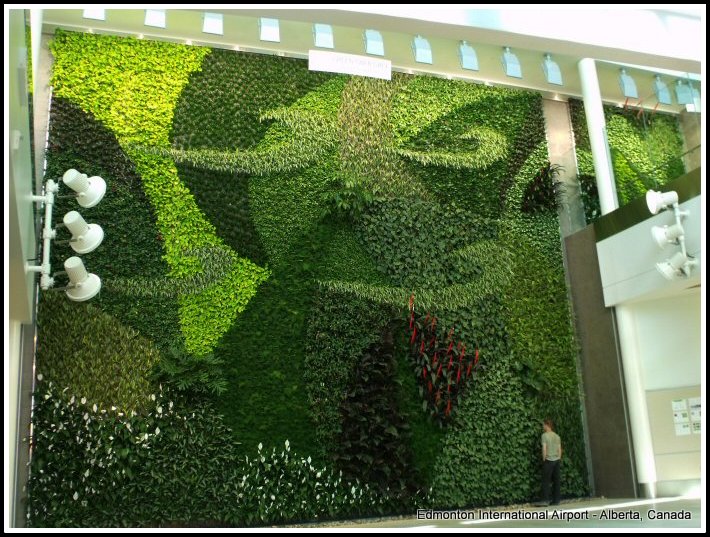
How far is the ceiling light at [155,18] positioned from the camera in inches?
349

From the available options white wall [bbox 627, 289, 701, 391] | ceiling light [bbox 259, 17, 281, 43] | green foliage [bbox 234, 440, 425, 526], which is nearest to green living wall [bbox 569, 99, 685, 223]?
white wall [bbox 627, 289, 701, 391]

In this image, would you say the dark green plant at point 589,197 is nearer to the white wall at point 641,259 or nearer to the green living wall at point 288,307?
the green living wall at point 288,307

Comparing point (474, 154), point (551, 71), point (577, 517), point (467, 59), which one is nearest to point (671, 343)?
point (577, 517)

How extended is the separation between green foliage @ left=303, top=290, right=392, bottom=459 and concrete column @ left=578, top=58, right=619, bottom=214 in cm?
383

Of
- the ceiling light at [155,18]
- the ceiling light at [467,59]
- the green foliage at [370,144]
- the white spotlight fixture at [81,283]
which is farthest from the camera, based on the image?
the green foliage at [370,144]

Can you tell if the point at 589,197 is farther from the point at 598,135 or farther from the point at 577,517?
the point at 577,517

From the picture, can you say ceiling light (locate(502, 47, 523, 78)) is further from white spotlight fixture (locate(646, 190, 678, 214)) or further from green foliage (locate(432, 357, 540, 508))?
green foliage (locate(432, 357, 540, 508))

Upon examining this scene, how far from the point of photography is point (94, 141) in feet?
32.3

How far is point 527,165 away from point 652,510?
5.82m

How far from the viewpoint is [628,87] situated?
10547 mm

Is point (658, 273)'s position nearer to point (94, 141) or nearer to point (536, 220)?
point (536, 220)

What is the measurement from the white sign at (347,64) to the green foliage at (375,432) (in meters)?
3.93

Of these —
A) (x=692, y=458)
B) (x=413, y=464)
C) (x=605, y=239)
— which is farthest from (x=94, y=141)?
(x=692, y=458)

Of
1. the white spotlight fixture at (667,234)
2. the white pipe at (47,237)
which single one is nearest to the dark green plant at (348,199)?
the white pipe at (47,237)
